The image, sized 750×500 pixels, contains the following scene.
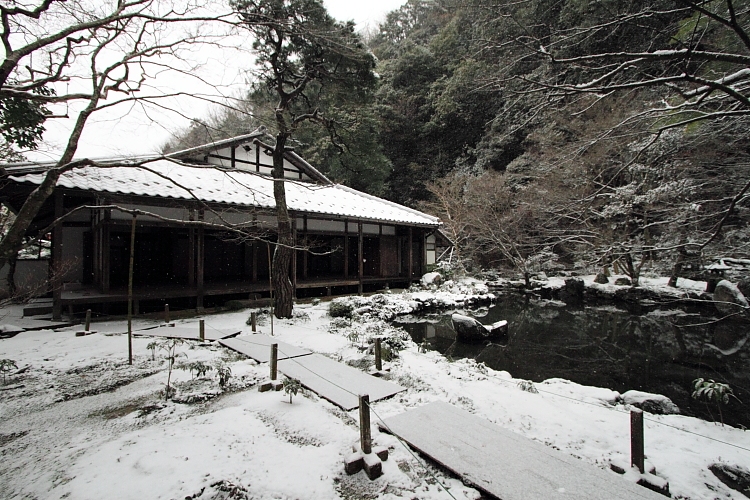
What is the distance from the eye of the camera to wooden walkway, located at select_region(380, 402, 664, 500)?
2.45 m

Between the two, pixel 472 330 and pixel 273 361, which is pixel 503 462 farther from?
pixel 472 330

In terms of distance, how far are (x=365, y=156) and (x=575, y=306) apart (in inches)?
571

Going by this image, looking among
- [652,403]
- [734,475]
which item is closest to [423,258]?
[652,403]

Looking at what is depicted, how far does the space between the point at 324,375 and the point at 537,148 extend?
59.7 feet

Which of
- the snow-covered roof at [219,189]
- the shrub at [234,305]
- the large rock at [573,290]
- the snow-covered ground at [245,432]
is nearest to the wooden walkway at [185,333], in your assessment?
the snow-covered ground at [245,432]

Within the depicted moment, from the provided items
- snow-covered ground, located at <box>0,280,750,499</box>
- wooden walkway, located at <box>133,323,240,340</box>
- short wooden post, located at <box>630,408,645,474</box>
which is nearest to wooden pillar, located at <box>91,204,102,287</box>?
wooden walkway, located at <box>133,323,240,340</box>

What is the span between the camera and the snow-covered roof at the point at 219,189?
7.45 meters

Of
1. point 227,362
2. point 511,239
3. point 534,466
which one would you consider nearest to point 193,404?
point 227,362

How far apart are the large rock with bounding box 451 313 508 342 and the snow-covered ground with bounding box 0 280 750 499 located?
2856 millimetres

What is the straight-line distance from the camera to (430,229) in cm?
1611

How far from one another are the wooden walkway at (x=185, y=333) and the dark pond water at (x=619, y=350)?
4.51 m

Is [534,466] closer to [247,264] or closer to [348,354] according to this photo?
[348,354]

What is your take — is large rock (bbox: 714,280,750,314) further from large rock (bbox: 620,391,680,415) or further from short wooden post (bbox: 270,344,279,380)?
short wooden post (bbox: 270,344,279,380)

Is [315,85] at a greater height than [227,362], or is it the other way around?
[315,85]
